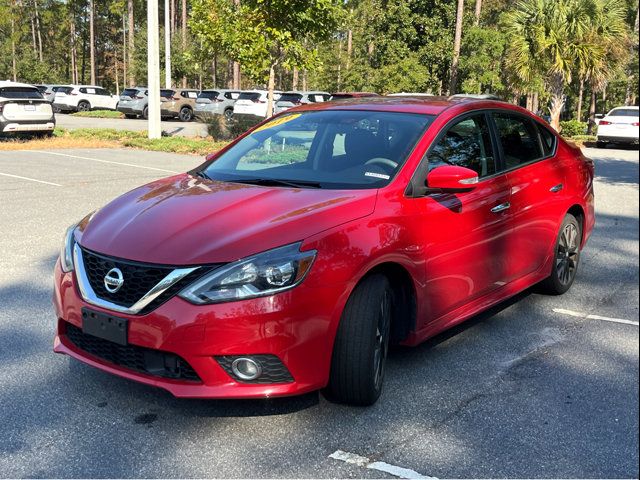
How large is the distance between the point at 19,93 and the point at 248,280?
1806cm

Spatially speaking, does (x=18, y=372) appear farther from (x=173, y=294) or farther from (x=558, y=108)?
(x=558, y=108)

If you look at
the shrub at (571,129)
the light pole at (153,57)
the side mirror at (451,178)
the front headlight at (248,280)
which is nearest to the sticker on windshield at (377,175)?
the side mirror at (451,178)

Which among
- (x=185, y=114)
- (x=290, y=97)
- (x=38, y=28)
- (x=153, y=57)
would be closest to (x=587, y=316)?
(x=153, y=57)

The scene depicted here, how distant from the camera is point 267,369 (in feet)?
10.2

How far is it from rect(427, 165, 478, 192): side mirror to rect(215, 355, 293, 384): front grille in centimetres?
143

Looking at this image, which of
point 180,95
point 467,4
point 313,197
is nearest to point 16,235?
point 313,197

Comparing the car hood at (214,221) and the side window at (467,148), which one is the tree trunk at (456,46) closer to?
the side window at (467,148)

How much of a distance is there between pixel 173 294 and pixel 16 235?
5.28m

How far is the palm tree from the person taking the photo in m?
21.9

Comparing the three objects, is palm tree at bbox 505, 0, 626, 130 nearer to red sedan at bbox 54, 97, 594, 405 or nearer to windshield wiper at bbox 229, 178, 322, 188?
red sedan at bbox 54, 97, 594, 405

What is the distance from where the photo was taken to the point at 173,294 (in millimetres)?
3062

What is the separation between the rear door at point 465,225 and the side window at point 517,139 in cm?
18

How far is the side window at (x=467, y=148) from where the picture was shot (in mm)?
4152

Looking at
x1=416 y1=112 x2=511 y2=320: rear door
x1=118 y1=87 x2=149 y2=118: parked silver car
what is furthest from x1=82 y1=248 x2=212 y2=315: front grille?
x1=118 y1=87 x2=149 y2=118: parked silver car
